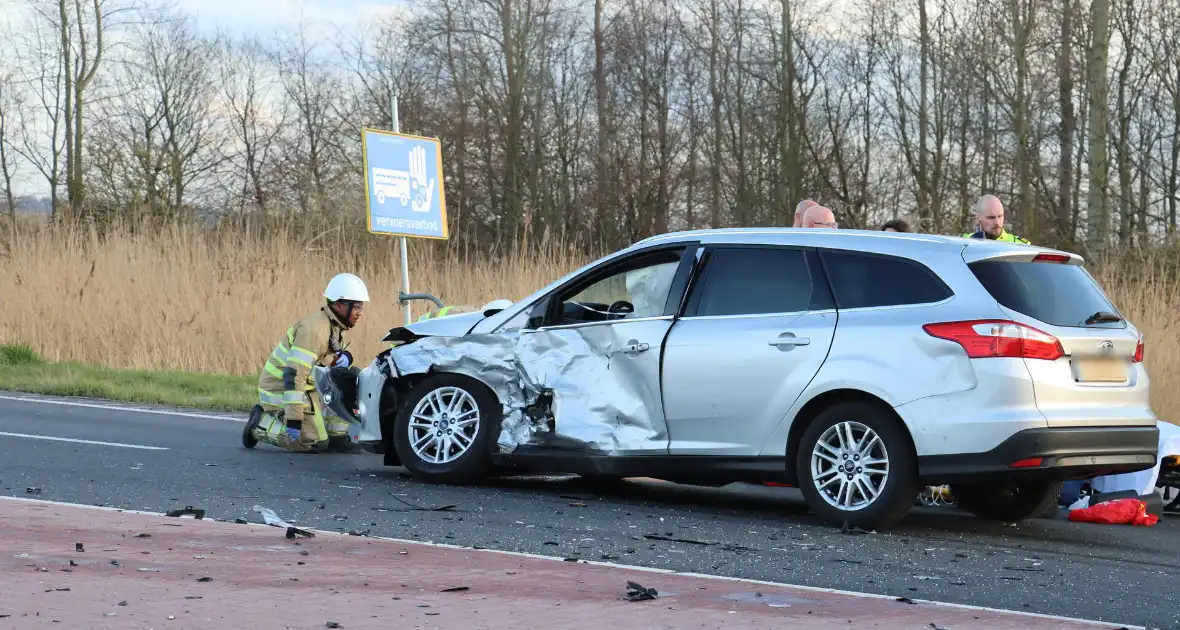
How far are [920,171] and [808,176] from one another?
295cm

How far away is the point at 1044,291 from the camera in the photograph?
26.6ft

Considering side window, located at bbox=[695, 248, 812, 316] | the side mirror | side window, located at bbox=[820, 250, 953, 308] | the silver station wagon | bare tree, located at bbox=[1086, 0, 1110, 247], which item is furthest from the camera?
bare tree, located at bbox=[1086, 0, 1110, 247]

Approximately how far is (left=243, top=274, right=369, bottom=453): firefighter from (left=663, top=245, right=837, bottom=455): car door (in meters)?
3.59

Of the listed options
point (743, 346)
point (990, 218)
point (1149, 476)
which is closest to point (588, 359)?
point (743, 346)

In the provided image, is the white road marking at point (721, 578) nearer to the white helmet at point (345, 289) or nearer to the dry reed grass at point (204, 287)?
the white helmet at point (345, 289)

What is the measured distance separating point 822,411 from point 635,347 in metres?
1.27

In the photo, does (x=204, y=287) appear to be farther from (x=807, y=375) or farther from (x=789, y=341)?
(x=807, y=375)

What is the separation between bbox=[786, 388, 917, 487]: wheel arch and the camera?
26.4ft

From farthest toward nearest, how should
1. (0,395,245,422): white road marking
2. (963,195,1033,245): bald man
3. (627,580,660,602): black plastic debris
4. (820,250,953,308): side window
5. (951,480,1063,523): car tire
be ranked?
(0,395,245,422): white road marking → (963,195,1033,245): bald man → (951,480,1063,523): car tire → (820,250,953,308): side window → (627,580,660,602): black plastic debris

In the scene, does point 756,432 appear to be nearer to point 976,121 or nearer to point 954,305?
point 954,305

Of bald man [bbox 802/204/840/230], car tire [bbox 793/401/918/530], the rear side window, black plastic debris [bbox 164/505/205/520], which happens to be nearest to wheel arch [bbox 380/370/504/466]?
black plastic debris [bbox 164/505/205/520]

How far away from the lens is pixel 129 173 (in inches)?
1529

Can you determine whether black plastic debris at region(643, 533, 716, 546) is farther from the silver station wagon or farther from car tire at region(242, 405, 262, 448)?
car tire at region(242, 405, 262, 448)

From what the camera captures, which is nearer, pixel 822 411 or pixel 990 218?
pixel 822 411
